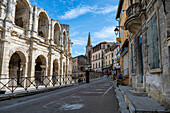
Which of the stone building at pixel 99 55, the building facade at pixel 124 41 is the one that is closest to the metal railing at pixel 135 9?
the building facade at pixel 124 41

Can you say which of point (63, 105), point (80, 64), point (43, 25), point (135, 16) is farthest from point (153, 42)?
point (80, 64)

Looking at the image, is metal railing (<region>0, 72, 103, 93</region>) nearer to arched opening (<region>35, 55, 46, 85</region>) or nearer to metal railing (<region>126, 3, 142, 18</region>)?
arched opening (<region>35, 55, 46, 85</region>)

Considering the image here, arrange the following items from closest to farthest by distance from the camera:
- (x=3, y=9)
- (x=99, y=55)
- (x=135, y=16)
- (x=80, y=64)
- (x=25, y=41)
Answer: (x=135, y=16)
(x=3, y=9)
(x=25, y=41)
(x=99, y=55)
(x=80, y=64)

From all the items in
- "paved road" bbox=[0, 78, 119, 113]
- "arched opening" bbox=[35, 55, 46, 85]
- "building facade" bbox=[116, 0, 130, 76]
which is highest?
"building facade" bbox=[116, 0, 130, 76]

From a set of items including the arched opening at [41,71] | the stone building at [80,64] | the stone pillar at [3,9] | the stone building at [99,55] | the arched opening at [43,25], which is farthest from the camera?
the stone building at [80,64]

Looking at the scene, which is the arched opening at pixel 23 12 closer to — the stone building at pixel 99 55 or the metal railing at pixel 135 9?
the metal railing at pixel 135 9

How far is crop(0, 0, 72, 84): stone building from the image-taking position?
12312 millimetres

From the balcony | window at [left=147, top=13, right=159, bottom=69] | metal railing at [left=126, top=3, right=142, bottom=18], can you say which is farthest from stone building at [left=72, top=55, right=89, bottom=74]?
window at [left=147, top=13, right=159, bottom=69]

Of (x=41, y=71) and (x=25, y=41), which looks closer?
(x=25, y=41)

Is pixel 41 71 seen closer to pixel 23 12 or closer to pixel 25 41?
pixel 25 41

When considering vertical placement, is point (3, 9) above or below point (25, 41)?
above

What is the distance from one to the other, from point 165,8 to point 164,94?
286 cm

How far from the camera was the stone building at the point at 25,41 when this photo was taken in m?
12.3

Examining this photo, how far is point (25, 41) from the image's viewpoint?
590 inches
